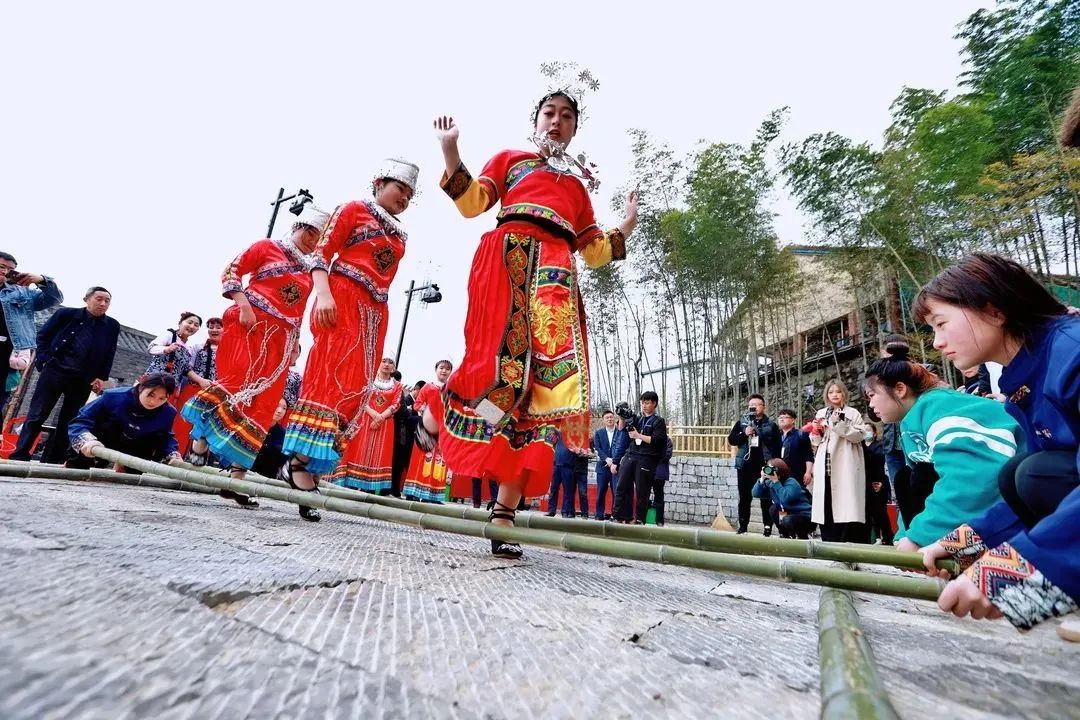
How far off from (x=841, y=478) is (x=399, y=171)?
4133 mm

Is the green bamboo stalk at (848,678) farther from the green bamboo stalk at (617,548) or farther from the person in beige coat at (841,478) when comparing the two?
the person in beige coat at (841,478)

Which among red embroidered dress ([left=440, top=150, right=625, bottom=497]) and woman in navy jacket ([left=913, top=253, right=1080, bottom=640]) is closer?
woman in navy jacket ([left=913, top=253, right=1080, bottom=640])

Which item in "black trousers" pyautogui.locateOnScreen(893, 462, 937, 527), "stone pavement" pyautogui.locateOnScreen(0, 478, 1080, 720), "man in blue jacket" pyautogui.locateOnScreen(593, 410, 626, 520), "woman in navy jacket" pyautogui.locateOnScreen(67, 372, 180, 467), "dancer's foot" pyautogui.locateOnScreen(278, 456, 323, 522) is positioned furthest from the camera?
"man in blue jacket" pyautogui.locateOnScreen(593, 410, 626, 520)

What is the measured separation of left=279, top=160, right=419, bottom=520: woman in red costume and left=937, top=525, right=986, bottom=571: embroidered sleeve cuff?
2426mm

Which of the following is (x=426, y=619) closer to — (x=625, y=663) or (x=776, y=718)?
(x=625, y=663)

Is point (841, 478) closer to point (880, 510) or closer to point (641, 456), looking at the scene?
point (880, 510)

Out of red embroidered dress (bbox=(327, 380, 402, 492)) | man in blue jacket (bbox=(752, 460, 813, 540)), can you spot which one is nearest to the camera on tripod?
man in blue jacket (bbox=(752, 460, 813, 540))

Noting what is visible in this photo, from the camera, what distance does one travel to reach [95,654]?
51 centimetres

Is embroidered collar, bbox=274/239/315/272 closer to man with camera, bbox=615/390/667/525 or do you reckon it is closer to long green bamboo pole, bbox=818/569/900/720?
long green bamboo pole, bbox=818/569/900/720

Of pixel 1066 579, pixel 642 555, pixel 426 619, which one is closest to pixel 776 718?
pixel 426 619

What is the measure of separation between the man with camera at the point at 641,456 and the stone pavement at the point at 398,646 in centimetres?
519

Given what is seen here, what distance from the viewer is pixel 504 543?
1.88m

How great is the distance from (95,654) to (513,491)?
1.58 m

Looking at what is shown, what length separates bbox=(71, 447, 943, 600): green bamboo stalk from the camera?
1.25m
